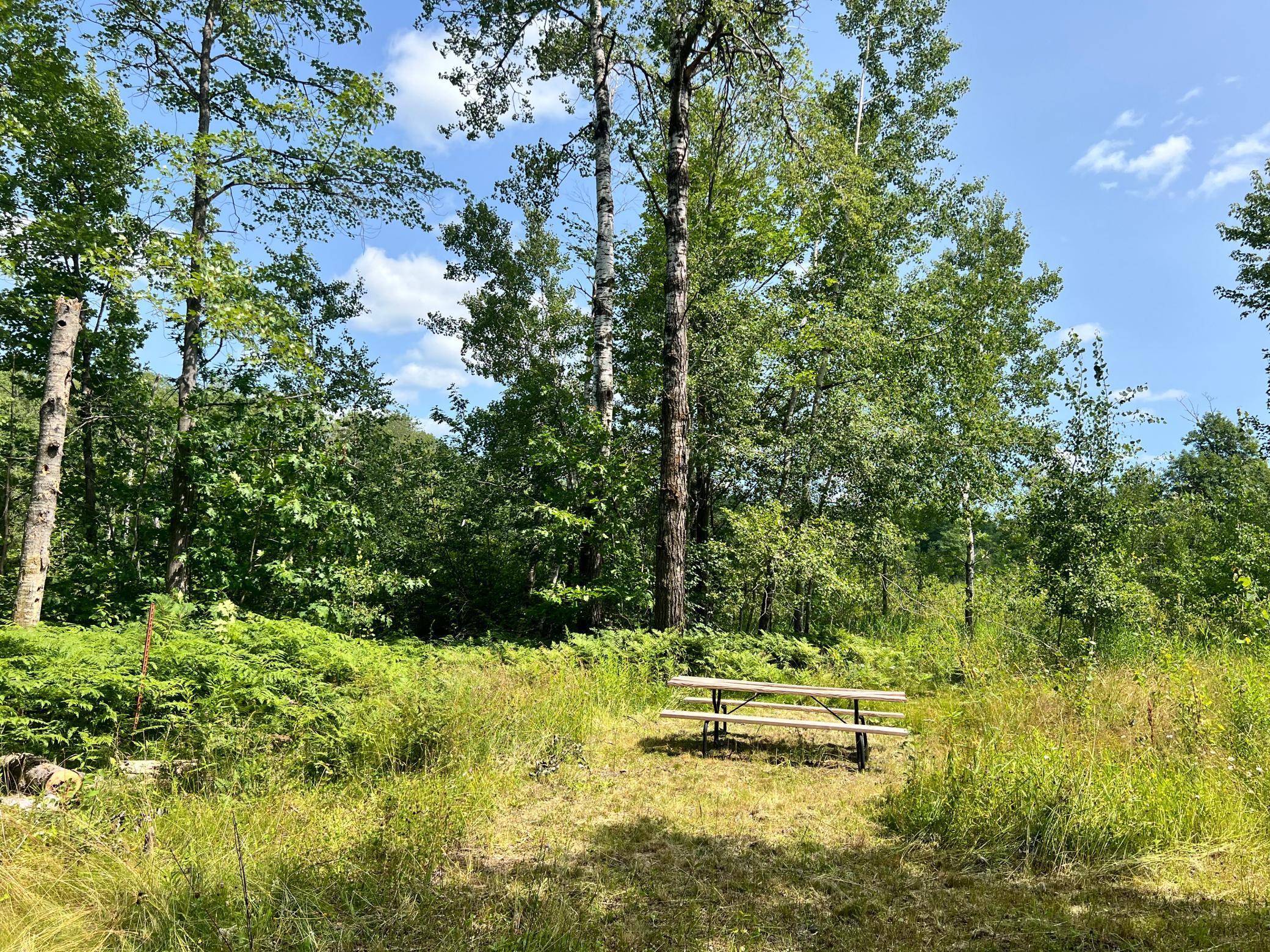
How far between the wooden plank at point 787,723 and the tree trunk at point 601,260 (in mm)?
4470

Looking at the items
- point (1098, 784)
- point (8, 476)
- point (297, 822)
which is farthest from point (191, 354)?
point (1098, 784)

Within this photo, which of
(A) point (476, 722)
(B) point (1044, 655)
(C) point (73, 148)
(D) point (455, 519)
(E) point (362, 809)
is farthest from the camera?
(D) point (455, 519)

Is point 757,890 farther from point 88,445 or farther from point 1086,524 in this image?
point 88,445

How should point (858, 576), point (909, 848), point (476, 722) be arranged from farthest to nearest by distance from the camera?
point (858, 576)
point (476, 722)
point (909, 848)

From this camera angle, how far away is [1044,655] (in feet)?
29.6

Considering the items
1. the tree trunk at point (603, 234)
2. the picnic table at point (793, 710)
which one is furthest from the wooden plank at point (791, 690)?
the tree trunk at point (603, 234)

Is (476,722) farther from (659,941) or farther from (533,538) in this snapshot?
(533,538)

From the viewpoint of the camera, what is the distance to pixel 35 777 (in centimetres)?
439

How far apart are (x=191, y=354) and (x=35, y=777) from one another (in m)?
7.60

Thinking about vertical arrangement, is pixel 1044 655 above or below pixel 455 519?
below

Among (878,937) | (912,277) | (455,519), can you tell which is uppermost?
(912,277)

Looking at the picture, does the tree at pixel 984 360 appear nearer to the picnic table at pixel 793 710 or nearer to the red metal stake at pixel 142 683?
the picnic table at pixel 793 710

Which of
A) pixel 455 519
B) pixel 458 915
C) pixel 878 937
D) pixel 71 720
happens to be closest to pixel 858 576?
pixel 455 519

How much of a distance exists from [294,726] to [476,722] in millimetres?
1418
